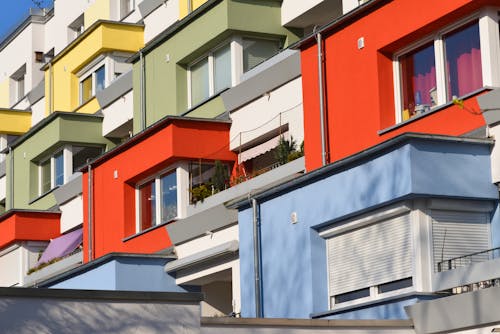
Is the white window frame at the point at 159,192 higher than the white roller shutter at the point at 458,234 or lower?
higher

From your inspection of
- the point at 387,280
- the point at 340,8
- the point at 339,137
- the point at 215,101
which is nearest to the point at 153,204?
the point at 215,101

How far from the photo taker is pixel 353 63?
21.9 metres

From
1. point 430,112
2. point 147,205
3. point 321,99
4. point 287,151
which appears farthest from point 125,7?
point 430,112

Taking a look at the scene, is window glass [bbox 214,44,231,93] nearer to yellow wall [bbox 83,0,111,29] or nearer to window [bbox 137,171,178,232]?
window [bbox 137,171,178,232]

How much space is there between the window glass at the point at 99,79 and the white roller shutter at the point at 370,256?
63.4 feet

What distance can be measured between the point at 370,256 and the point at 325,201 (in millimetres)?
1483

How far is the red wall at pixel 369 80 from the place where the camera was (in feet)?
66.1

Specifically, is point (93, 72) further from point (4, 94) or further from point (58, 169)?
point (4, 94)

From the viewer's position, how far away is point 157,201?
95.5 ft

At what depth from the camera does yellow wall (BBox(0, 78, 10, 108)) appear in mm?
48456

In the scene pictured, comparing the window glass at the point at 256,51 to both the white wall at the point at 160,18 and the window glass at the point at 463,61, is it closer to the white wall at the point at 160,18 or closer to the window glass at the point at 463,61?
the white wall at the point at 160,18

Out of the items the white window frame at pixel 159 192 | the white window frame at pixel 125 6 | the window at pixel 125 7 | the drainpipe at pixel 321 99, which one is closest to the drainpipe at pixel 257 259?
the drainpipe at pixel 321 99

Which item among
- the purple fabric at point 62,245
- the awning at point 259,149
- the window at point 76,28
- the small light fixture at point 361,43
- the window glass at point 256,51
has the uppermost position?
the window at point 76,28

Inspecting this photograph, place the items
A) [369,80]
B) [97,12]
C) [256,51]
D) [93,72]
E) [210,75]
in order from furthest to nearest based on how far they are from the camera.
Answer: [97,12], [93,72], [210,75], [256,51], [369,80]
